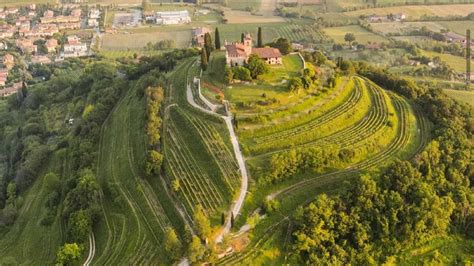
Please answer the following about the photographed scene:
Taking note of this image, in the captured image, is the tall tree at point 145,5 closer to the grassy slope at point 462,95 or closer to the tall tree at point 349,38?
the tall tree at point 349,38

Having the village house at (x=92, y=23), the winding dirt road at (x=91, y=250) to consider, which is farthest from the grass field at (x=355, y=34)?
the winding dirt road at (x=91, y=250)

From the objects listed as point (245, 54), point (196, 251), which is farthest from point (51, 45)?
point (196, 251)

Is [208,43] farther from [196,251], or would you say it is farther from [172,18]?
[172,18]

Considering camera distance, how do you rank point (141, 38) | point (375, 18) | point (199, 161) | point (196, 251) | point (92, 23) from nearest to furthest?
point (196, 251), point (199, 161), point (141, 38), point (375, 18), point (92, 23)

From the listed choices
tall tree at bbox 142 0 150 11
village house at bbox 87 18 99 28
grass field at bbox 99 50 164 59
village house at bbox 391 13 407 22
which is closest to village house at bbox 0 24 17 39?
village house at bbox 87 18 99 28

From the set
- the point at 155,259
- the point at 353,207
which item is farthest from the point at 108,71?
the point at 353,207

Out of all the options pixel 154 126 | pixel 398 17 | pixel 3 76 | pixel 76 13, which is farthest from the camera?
pixel 76 13
